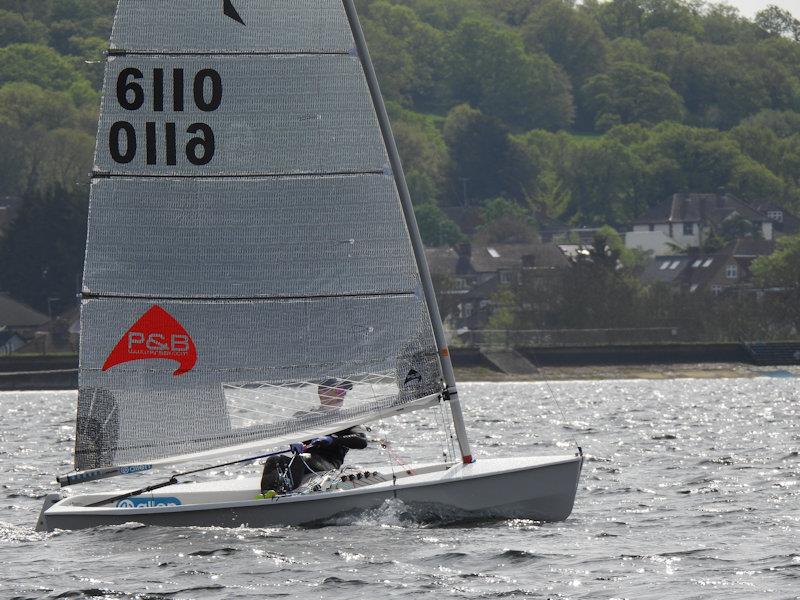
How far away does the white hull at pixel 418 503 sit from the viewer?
1970 cm

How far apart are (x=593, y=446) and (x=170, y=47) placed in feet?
53.7

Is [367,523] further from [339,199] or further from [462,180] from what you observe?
[462,180]

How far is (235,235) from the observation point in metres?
20.1

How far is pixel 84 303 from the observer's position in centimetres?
2014

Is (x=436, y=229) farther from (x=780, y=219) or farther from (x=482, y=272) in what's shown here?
(x=780, y=219)

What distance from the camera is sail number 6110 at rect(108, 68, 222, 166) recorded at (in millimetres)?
19984

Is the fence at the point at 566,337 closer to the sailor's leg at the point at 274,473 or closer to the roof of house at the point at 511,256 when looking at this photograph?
the roof of house at the point at 511,256

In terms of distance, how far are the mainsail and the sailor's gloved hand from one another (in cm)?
61

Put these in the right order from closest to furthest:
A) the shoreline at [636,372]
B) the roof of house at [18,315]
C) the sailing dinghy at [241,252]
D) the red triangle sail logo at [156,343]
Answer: the sailing dinghy at [241,252] → the red triangle sail logo at [156,343] → the shoreline at [636,372] → the roof of house at [18,315]

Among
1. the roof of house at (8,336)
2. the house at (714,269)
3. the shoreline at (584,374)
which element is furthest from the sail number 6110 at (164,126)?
the house at (714,269)

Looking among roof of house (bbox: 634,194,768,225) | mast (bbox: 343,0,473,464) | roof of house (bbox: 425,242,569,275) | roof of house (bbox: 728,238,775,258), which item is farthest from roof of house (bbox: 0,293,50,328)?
mast (bbox: 343,0,473,464)

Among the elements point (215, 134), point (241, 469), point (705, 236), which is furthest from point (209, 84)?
point (705, 236)

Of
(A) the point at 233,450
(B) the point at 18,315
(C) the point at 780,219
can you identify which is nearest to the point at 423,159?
(C) the point at 780,219

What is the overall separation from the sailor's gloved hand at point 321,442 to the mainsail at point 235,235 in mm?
607
